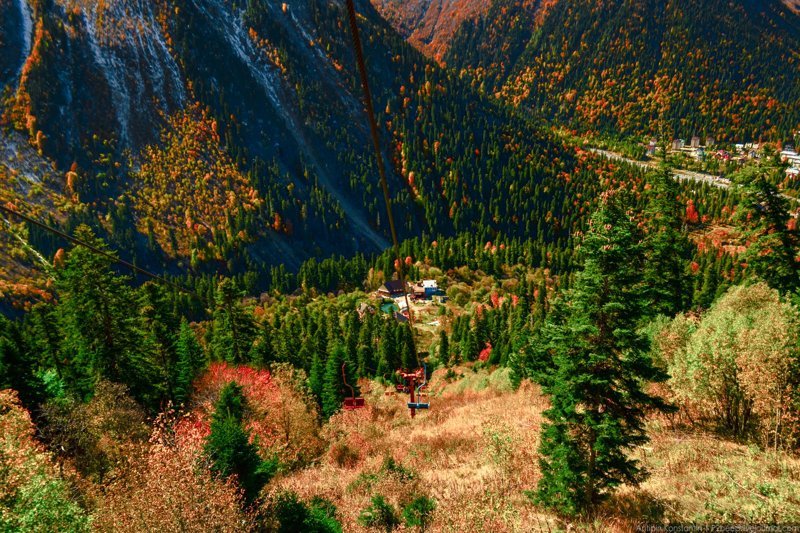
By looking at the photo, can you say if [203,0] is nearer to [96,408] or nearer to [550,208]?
[550,208]

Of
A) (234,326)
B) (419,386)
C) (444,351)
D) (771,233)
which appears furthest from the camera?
(444,351)

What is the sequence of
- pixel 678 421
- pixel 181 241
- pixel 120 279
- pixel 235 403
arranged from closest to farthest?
pixel 678 421 < pixel 235 403 < pixel 120 279 < pixel 181 241

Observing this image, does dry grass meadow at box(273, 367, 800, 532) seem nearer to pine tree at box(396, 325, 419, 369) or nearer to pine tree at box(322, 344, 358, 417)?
pine tree at box(322, 344, 358, 417)

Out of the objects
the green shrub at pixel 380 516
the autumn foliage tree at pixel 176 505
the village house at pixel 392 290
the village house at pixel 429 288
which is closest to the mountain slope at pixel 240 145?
the village house at pixel 392 290

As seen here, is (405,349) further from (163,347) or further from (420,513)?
(420,513)

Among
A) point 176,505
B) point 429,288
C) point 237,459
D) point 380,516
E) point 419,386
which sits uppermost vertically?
point 419,386

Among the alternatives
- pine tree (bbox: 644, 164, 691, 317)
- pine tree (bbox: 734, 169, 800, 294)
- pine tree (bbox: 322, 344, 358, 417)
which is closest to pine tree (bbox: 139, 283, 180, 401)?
pine tree (bbox: 322, 344, 358, 417)

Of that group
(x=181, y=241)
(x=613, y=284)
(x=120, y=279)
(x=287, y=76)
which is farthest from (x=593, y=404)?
(x=287, y=76)

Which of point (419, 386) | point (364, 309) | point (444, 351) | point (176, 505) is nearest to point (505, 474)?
point (419, 386)
